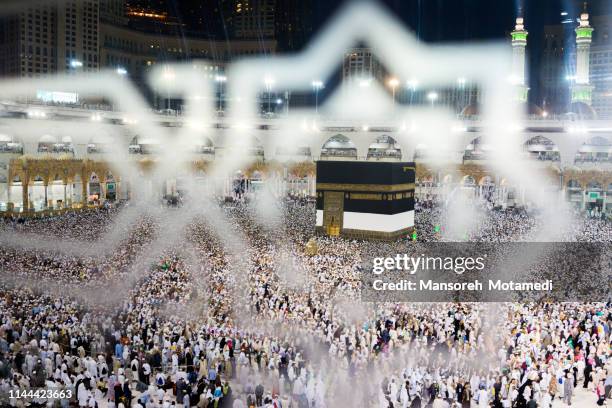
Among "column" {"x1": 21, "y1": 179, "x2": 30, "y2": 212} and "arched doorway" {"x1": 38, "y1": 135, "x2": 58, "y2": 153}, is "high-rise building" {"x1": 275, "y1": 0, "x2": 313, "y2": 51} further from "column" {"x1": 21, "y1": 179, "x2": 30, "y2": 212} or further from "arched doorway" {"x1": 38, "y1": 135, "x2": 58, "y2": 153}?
"column" {"x1": 21, "y1": 179, "x2": 30, "y2": 212}

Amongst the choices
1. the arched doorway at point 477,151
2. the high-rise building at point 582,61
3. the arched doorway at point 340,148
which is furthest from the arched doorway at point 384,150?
the high-rise building at point 582,61

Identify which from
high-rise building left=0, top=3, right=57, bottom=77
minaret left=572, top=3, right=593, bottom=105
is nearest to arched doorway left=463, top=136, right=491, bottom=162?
minaret left=572, top=3, right=593, bottom=105

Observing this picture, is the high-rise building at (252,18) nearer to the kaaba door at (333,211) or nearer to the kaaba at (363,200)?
the kaaba at (363,200)

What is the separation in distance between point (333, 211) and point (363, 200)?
1.11m

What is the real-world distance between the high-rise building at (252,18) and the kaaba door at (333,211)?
43818 millimetres

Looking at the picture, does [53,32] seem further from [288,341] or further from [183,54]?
[288,341]

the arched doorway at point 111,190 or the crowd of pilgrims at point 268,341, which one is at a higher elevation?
the arched doorway at point 111,190

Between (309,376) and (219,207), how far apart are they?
21.3 metres

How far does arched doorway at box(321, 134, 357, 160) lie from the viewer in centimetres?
4159

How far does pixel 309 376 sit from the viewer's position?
312 inches

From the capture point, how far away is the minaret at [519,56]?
4122cm

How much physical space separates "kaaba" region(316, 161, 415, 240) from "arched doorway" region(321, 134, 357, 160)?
63.2 feet

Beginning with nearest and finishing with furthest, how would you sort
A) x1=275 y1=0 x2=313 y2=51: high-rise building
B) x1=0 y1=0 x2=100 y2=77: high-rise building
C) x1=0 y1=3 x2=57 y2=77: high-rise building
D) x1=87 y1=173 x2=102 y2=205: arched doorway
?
x1=87 y1=173 x2=102 y2=205: arched doorway → x1=0 y1=3 x2=57 y2=77: high-rise building → x1=0 y1=0 x2=100 y2=77: high-rise building → x1=275 y1=0 x2=313 y2=51: high-rise building

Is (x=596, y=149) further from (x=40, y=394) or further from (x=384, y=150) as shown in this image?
(x=40, y=394)
